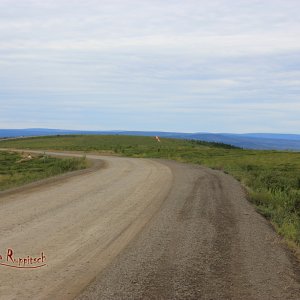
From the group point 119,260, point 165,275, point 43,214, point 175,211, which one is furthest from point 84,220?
point 165,275

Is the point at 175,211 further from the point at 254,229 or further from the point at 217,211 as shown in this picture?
the point at 254,229

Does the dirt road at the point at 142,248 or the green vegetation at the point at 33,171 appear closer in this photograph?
the dirt road at the point at 142,248

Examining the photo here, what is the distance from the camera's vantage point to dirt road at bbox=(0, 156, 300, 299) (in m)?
6.75

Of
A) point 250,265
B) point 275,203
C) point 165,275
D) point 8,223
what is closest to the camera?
Result: point 165,275

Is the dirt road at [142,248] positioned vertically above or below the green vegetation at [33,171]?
above

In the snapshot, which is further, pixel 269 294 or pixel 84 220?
pixel 84 220

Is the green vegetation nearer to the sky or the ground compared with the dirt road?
nearer to the ground

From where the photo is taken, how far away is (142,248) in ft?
30.0

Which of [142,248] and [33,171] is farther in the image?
[33,171]

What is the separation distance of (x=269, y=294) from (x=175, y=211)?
729 centimetres

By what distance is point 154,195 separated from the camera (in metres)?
17.4

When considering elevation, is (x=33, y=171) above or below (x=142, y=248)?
below

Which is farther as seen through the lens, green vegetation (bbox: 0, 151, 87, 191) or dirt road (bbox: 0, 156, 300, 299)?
green vegetation (bbox: 0, 151, 87, 191)

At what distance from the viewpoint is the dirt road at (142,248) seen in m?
6.75
